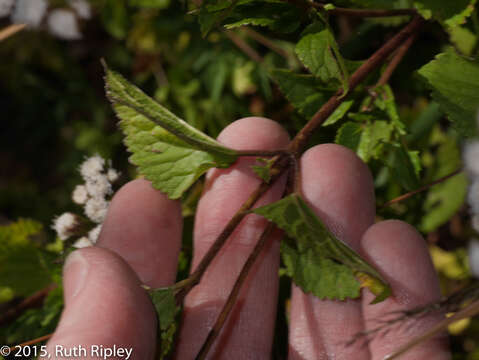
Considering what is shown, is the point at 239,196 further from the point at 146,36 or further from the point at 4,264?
the point at 146,36

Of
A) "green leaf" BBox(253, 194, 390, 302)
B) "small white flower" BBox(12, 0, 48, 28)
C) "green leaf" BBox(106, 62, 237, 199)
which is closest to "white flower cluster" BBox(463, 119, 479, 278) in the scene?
"green leaf" BBox(253, 194, 390, 302)

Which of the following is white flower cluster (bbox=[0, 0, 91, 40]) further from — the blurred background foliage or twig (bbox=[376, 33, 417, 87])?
twig (bbox=[376, 33, 417, 87])

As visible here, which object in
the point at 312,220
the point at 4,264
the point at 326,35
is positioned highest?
the point at 326,35

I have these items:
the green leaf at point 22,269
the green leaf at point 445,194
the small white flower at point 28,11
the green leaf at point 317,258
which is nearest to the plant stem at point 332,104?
the green leaf at point 317,258

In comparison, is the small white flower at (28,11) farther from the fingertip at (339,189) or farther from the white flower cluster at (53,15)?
the fingertip at (339,189)

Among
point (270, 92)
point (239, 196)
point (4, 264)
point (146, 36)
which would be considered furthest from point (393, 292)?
point (146, 36)

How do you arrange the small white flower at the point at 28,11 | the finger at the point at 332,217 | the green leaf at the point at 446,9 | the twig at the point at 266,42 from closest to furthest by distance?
the green leaf at the point at 446,9, the finger at the point at 332,217, the twig at the point at 266,42, the small white flower at the point at 28,11

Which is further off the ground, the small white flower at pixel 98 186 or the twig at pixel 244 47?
the twig at pixel 244 47
